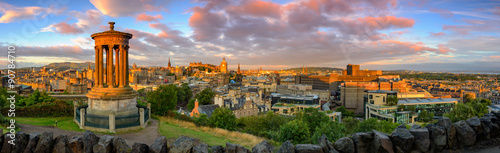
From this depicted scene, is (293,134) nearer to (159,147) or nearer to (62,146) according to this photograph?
(159,147)

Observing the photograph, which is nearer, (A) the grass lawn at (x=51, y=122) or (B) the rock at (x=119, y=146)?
(B) the rock at (x=119, y=146)

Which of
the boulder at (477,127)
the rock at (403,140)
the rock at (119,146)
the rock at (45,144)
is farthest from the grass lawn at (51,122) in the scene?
the boulder at (477,127)

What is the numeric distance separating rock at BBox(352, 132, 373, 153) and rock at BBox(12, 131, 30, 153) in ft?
23.0

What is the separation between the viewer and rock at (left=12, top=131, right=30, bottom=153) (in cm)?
553

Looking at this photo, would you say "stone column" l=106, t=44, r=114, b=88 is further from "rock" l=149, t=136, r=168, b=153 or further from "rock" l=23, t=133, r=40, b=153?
"rock" l=149, t=136, r=168, b=153

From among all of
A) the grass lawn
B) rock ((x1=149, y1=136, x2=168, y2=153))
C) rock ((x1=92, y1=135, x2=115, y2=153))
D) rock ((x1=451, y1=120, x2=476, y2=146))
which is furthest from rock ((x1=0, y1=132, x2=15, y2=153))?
the grass lawn

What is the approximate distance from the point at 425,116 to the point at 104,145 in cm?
5913

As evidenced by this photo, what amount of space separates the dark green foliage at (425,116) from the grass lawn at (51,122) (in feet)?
186

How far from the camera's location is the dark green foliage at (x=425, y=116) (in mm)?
49619

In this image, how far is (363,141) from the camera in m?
4.88

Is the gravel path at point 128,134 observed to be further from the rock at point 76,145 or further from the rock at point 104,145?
the rock at point 104,145

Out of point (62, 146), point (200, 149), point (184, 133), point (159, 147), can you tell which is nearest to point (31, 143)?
point (62, 146)

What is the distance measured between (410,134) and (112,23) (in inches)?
627

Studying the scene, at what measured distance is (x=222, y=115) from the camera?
21.4 m
